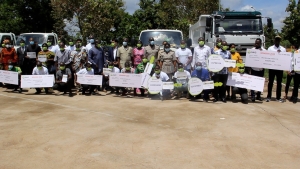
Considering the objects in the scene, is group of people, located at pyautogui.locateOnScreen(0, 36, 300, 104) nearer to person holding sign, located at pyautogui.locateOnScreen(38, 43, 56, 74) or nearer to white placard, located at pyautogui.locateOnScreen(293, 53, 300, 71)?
person holding sign, located at pyautogui.locateOnScreen(38, 43, 56, 74)

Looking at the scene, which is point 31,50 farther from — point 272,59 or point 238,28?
point 272,59

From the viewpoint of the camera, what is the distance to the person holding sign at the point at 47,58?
39.2 feet

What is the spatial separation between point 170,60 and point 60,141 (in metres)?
5.63

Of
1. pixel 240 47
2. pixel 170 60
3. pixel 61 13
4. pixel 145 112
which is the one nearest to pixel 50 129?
pixel 145 112

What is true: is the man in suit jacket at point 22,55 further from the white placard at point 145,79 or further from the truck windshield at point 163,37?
the white placard at point 145,79

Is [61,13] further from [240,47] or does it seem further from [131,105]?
[131,105]

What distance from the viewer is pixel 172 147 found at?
6.07m

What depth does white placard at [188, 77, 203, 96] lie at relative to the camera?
1042 centimetres

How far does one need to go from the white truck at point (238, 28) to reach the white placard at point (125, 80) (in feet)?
12.4

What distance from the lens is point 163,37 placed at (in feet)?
44.3

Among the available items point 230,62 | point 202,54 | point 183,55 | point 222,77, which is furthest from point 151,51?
point 230,62

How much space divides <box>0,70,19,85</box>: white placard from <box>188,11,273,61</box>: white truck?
6.63m

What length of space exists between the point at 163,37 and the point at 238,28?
2988mm

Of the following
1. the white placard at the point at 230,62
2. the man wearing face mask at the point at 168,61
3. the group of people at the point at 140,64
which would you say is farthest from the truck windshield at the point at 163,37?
the white placard at the point at 230,62
